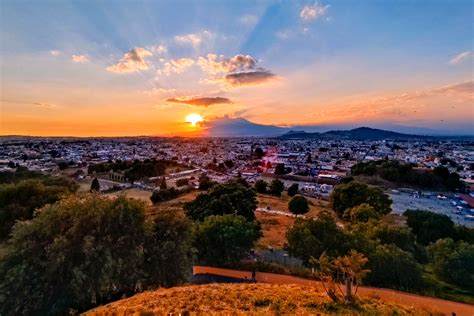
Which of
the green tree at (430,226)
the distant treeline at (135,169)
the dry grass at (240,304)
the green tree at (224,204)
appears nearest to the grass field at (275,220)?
the green tree at (224,204)

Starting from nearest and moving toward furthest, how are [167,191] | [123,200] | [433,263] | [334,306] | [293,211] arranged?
1. [334,306]
2. [123,200]
3. [433,263]
4. [293,211]
5. [167,191]

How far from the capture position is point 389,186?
192ft

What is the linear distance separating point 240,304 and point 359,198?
24.2m

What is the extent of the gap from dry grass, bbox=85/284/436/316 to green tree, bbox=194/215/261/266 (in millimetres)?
5467

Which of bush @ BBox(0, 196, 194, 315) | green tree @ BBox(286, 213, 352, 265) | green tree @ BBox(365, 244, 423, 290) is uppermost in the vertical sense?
bush @ BBox(0, 196, 194, 315)

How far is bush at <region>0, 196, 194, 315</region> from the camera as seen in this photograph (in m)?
10.5

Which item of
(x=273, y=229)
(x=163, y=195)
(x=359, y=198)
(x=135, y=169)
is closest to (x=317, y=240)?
(x=273, y=229)

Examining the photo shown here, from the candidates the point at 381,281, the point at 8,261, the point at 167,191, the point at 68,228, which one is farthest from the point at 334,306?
the point at 167,191

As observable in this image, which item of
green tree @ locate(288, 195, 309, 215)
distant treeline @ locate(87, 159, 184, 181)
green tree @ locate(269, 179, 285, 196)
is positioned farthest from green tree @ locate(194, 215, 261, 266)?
distant treeline @ locate(87, 159, 184, 181)

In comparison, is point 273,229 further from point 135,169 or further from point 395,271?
point 135,169

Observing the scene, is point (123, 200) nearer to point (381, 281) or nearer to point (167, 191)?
point (381, 281)

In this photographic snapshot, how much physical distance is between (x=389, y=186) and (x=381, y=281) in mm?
48859

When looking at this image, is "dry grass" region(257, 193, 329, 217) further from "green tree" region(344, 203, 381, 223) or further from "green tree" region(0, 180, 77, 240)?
"green tree" region(0, 180, 77, 240)

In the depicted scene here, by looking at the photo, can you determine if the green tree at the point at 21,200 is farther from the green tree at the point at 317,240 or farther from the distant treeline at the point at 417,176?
the distant treeline at the point at 417,176
